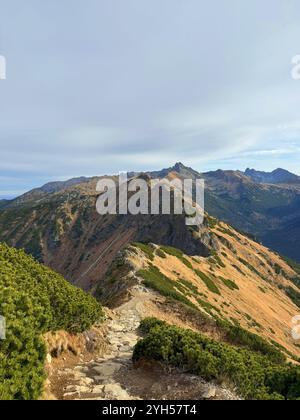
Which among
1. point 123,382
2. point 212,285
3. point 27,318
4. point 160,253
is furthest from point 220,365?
point 212,285

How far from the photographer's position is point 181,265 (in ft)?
220

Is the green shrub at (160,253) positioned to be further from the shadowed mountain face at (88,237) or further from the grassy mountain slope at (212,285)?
the shadowed mountain face at (88,237)

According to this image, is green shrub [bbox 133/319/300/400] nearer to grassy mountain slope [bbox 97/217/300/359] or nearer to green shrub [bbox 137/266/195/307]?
grassy mountain slope [bbox 97/217/300/359]

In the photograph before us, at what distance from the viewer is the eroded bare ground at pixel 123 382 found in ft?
45.4

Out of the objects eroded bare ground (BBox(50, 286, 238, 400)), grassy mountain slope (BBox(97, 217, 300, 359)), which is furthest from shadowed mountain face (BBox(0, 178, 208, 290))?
eroded bare ground (BBox(50, 286, 238, 400))

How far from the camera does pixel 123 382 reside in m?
15.5

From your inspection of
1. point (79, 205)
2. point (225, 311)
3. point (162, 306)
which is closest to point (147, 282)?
point (162, 306)

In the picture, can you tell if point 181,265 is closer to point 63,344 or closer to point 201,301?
point 201,301

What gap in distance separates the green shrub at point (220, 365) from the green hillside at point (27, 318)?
3.90m

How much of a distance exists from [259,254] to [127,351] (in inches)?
4372

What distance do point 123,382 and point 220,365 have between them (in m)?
3.97

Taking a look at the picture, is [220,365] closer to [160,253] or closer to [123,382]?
[123,382]

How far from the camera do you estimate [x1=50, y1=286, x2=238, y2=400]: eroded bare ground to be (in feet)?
45.4

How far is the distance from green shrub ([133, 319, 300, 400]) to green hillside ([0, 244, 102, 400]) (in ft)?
12.8
